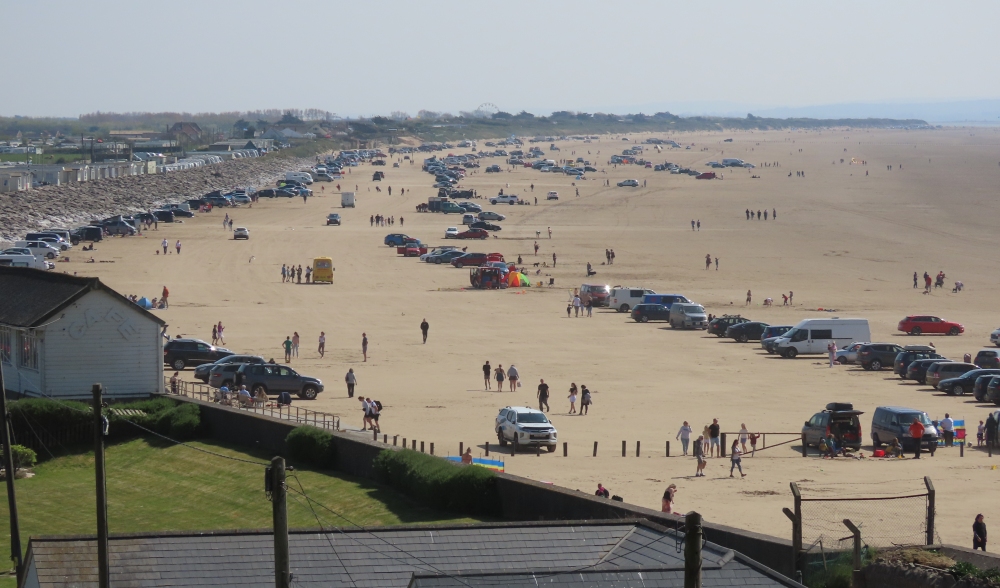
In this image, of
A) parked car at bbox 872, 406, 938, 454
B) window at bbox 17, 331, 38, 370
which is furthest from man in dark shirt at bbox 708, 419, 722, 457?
window at bbox 17, 331, 38, 370

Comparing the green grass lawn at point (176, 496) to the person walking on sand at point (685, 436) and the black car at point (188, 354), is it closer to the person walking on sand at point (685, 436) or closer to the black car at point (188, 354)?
the person walking on sand at point (685, 436)

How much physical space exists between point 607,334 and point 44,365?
25448 mm

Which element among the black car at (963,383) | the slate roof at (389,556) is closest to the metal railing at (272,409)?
the slate roof at (389,556)

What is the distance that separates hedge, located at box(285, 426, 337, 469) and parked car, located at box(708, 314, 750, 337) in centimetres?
2786

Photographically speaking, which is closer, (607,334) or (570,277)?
(607,334)

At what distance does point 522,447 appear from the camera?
30.3 meters

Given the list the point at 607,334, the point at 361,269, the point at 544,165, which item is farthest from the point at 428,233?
the point at 544,165

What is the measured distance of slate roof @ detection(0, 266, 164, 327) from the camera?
3294 centimetres

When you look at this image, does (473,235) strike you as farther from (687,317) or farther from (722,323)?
(722,323)

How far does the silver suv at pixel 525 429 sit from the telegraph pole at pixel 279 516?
18.8 m

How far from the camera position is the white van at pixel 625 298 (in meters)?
59.8

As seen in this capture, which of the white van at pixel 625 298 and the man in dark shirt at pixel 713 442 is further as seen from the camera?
the white van at pixel 625 298

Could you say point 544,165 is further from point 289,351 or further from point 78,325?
point 78,325

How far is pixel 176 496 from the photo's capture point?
27719 millimetres
